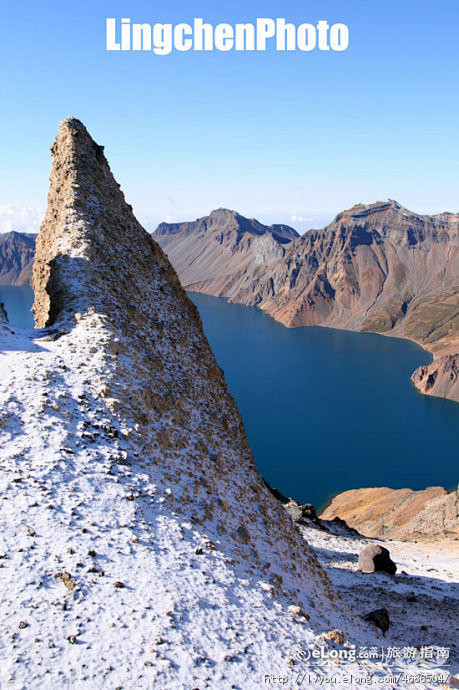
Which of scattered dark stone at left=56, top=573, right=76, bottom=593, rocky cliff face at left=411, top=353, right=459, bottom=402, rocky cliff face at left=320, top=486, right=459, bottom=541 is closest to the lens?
scattered dark stone at left=56, top=573, right=76, bottom=593

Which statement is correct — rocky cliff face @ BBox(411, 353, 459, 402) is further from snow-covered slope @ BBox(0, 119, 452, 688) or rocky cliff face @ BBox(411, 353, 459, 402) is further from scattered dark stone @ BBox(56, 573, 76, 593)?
scattered dark stone @ BBox(56, 573, 76, 593)

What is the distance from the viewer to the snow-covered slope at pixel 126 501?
34.6 feet

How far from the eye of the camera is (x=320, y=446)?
9631 cm

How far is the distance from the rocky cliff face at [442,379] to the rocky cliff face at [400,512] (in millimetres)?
76463

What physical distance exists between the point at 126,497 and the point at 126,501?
5.0 inches

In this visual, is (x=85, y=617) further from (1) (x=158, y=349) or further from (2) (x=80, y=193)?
(2) (x=80, y=193)

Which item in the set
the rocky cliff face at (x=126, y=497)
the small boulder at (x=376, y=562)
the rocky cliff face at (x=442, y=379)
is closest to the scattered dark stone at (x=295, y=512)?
the small boulder at (x=376, y=562)

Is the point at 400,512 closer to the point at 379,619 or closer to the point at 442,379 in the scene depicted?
the point at 379,619

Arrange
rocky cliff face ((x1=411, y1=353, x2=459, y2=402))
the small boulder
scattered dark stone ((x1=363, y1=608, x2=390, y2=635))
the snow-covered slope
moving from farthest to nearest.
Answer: rocky cliff face ((x1=411, y1=353, x2=459, y2=402))
the small boulder
scattered dark stone ((x1=363, y1=608, x2=390, y2=635))
the snow-covered slope

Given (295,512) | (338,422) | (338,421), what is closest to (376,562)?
(295,512)

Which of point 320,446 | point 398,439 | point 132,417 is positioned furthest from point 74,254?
point 398,439

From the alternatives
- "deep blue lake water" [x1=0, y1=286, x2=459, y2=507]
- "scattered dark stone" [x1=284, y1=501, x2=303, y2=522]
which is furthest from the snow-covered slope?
"deep blue lake water" [x1=0, y1=286, x2=459, y2=507]

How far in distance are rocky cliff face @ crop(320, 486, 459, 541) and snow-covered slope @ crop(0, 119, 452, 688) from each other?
34996 mm

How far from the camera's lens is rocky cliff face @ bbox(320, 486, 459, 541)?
162ft
